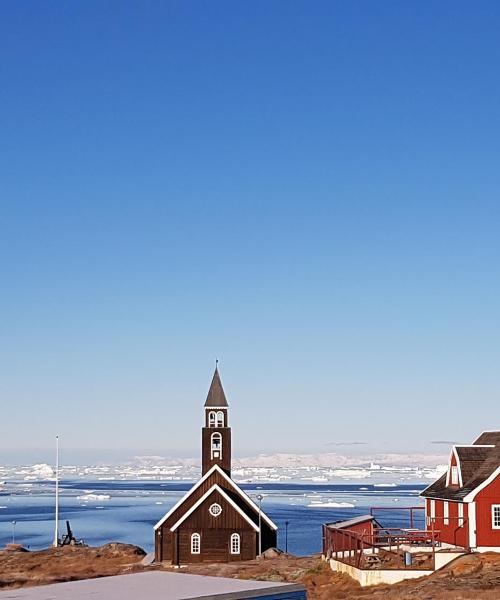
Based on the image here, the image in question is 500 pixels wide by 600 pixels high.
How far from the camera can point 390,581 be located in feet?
142

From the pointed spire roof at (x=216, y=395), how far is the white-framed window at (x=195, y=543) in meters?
8.46

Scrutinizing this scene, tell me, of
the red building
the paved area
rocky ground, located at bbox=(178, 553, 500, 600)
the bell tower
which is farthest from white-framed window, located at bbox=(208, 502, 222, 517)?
the paved area

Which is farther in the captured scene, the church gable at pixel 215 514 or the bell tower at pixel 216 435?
the bell tower at pixel 216 435

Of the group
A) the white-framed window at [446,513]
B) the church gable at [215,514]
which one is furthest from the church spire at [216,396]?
the white-framed window at [446,513]

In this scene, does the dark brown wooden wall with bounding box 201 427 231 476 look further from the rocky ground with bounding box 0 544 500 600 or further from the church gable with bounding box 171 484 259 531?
the rocky ground with bounding box 0 544 500 600

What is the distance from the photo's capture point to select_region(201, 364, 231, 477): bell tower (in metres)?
63.1

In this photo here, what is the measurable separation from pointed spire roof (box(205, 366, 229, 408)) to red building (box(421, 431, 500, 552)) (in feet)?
50.7

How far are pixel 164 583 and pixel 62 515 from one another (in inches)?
5994

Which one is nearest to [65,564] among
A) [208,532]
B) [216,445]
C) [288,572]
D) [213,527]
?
[208,532]

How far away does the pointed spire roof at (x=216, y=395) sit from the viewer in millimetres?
63969

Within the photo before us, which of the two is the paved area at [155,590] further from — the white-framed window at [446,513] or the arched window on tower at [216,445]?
the arched window on tower at [216,445]

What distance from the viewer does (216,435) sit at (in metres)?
63.3

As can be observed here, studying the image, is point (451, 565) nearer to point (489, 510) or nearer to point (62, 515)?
point (489, 510)

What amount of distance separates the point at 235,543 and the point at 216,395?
32.1 feet
